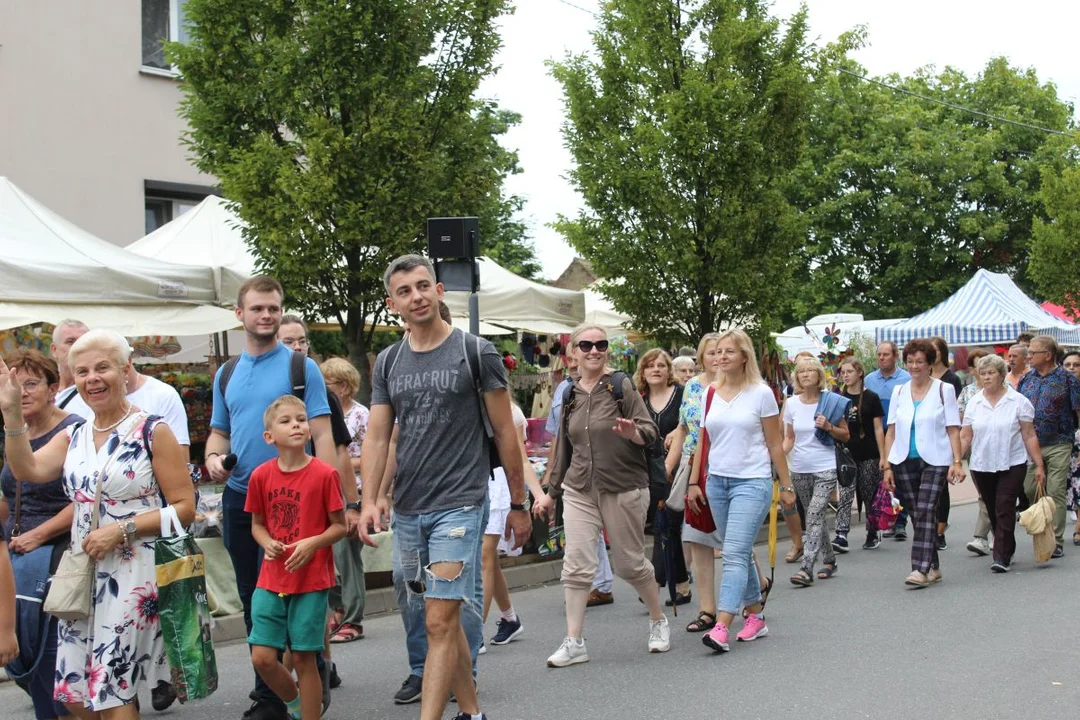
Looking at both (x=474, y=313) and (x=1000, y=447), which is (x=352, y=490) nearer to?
(x=474, y=313)

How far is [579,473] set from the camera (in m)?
7.43

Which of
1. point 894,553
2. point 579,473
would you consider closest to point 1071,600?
point 894,553

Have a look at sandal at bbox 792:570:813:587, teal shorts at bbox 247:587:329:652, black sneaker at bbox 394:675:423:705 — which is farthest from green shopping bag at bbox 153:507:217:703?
sandal at bbox 792:570:813:587

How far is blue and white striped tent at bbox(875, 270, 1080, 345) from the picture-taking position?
2381 centimetres

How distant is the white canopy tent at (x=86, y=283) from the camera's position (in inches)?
395

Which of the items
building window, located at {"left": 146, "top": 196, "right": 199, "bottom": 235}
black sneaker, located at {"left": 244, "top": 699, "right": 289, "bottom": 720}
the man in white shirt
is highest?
building window, located at {"left": 146, "top": 196, "right": 199, "bottom": 235}

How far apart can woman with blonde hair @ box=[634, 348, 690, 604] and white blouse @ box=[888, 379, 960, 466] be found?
1.90m

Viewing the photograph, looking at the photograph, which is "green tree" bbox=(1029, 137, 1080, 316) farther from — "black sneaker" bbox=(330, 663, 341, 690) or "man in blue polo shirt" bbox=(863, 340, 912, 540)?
"black sneaker" bbox=(330, 663, 341, 690)

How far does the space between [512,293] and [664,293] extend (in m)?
2.75

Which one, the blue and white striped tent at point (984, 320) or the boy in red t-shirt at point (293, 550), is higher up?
the blue and white striped tent at point (984, 320)

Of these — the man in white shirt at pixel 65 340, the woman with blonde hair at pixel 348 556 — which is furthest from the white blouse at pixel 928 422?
the man in white shirt at pixel 65 340

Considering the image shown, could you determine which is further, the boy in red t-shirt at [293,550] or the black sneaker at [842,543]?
the black sneaker at [842,543]

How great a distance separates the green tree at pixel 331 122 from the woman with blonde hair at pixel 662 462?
4235 millimetres

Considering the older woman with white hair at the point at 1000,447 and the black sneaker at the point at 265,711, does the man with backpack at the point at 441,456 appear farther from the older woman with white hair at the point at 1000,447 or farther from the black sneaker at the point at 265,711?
the older woman with white hair at the point at 1000,447
